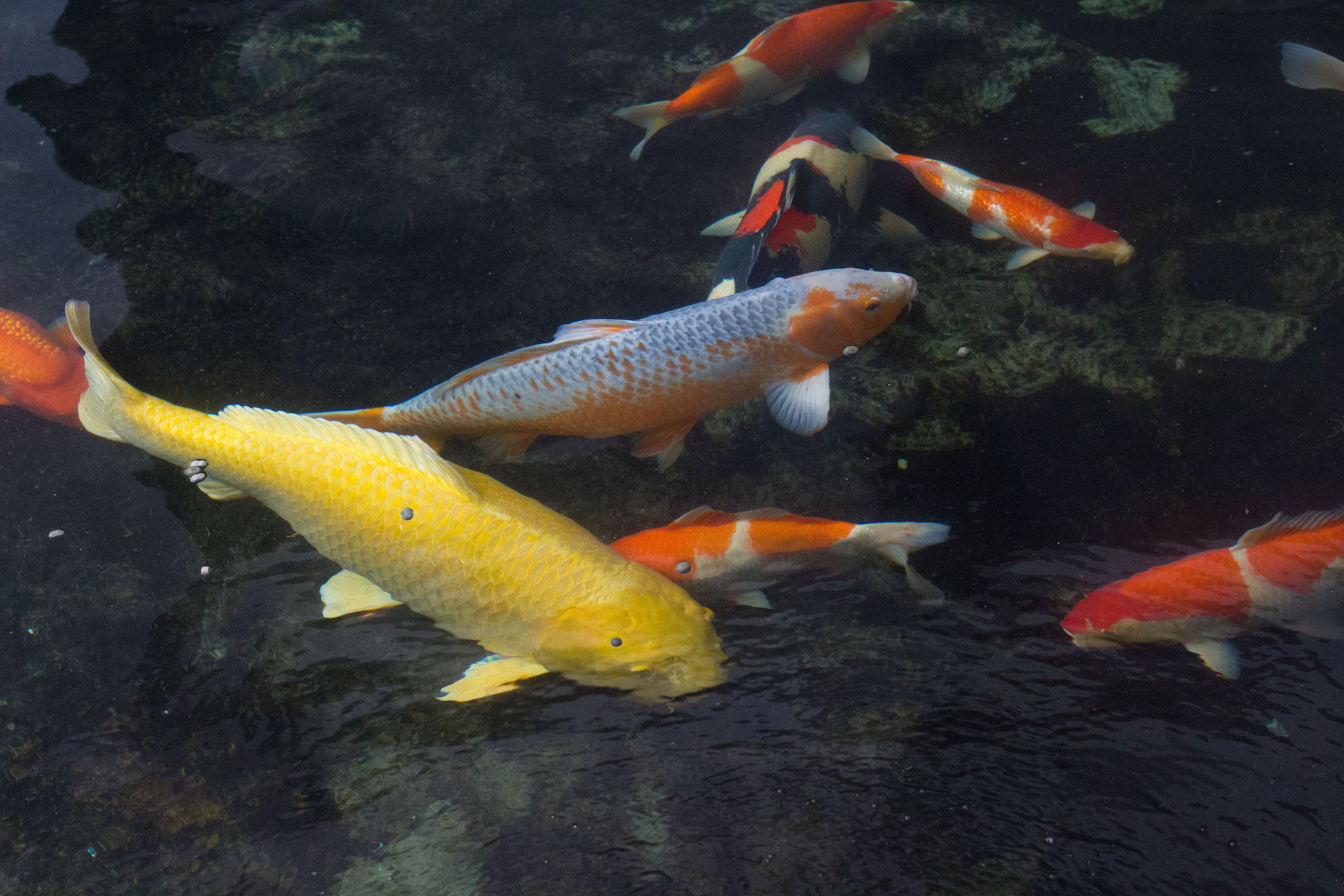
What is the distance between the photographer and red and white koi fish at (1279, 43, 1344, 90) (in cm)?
307

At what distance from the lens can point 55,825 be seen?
2430 millimetres

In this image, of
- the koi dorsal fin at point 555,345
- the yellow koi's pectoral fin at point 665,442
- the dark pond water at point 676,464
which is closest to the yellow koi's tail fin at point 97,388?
the dark pond water at point 676,464

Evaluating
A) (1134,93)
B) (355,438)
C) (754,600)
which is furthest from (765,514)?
(1134,93)

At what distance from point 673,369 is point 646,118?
148cm

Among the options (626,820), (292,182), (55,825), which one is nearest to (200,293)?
(292,182)

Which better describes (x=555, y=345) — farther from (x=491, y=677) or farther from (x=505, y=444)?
(x=491, y=677)

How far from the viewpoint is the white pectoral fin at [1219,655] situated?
2281mm

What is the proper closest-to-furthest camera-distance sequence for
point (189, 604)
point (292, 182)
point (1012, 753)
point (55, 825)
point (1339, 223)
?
point (1012, 753) → point (55, 825) → point (189, 604) → point (1339, 223) → point (292, 182)

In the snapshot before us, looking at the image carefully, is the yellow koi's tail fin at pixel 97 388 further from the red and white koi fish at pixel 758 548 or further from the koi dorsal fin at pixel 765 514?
the koi dorsal fin at pixel 765 514

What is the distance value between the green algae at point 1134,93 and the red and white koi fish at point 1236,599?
1888mm

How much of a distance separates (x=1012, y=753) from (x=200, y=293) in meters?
3.47

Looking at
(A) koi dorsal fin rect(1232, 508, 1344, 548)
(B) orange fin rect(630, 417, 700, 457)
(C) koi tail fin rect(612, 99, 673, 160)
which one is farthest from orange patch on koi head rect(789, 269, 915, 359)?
(A) koi dorsal fin rect(1232, 508, 1344, 548)

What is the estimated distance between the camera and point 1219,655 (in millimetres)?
2316

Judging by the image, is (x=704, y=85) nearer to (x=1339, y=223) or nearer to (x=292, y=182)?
(x=292, y=182)
